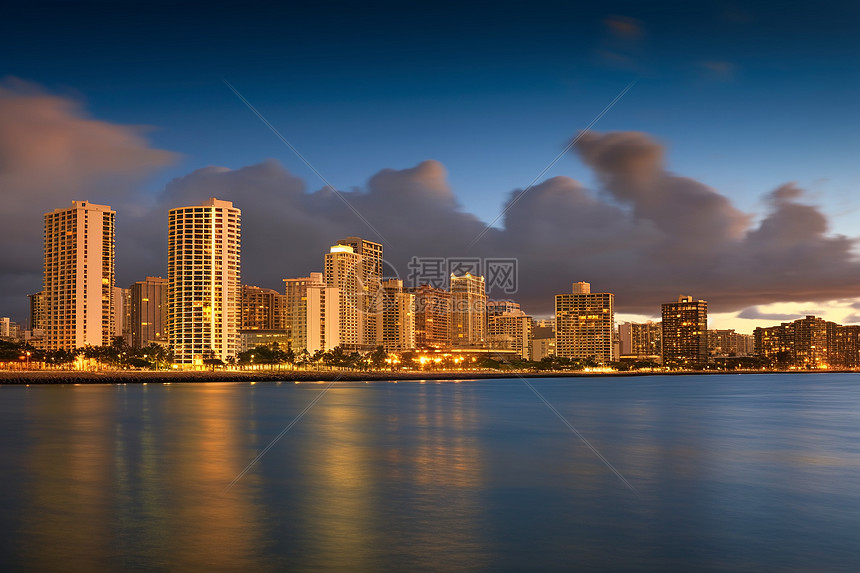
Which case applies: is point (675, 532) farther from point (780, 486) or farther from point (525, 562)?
point (780, 486)

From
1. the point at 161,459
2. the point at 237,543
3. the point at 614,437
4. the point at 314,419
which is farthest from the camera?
the point at 314,419

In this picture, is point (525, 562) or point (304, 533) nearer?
point (525, 562)

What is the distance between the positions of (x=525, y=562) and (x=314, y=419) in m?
56.1

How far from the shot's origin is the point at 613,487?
34.1 meters

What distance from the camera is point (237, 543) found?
2278 cm

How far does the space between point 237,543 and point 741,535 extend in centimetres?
1695

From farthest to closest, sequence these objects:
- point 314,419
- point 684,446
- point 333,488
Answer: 1. point 314,419
2. point 684,446
3. point 333,488

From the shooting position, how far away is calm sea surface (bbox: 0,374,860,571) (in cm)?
2191

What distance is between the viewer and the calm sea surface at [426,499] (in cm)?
2191

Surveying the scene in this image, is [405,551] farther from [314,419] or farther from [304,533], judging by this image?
[314,419]

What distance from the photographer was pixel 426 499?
101 feet

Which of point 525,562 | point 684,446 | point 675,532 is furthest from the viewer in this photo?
point 684,446

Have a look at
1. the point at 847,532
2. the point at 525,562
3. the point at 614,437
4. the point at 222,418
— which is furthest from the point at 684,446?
the point at 222,418

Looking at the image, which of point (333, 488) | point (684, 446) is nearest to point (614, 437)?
point (684, 446)
